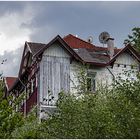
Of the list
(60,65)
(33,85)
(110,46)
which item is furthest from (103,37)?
(33,85)

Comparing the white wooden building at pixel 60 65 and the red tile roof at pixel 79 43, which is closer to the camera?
the white wooden building at pixel 60 65

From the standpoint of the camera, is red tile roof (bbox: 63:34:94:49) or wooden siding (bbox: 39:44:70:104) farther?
red tile roof (bbox: 63:34:94:49)

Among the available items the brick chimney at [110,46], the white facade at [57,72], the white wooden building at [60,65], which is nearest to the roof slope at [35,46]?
the white wooden building at [60,65]

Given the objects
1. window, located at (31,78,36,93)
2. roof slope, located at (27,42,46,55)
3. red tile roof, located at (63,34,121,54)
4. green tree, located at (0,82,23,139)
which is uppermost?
red tile roof, located at (63,34,121,54)

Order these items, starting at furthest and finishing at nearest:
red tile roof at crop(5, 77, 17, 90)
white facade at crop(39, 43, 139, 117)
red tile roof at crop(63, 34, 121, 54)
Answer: red tile roof at crop(5, 77, 17, 90) → red tile roof at crop(63, 34, 121, 54) → white facade at crop(39, 43, 139, 117)

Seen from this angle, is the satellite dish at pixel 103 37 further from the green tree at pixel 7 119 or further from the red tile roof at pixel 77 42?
the green tree at pixel 7 119

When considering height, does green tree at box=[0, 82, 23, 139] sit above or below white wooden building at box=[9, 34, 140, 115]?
below

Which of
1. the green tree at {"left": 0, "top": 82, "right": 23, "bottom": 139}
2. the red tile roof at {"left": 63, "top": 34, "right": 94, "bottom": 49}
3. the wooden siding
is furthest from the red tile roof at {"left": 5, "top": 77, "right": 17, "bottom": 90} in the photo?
the green tree at {"left": 0, "top": 82, "right": 23, "bottom": 139}

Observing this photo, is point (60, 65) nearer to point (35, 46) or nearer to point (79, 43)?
point (35, 46)

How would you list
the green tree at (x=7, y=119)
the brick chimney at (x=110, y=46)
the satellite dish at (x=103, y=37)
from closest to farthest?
the green tree at (x=7, y=119), the brick chimney at (x=110, y=46), the satellite dish at (x=103, y=37)

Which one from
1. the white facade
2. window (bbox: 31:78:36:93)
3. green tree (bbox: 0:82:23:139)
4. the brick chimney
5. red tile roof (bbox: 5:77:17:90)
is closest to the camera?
green tree (bbox: 0:82:23:139)

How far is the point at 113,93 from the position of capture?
15.6 m

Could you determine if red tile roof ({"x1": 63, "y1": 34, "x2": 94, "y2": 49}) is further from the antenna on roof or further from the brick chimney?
the brick chimney

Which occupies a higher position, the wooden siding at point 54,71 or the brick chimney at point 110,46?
the brick chimney at point 110,46
